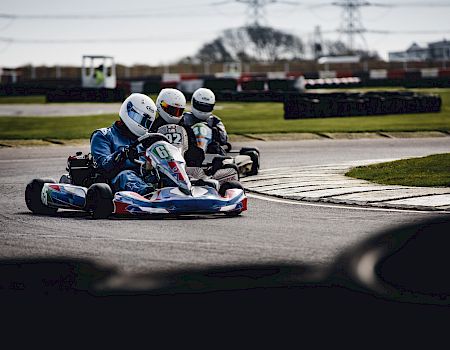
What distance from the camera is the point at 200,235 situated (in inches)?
302

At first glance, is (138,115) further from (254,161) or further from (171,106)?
(254,161)

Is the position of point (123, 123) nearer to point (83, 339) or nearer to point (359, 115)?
point (83, 339)

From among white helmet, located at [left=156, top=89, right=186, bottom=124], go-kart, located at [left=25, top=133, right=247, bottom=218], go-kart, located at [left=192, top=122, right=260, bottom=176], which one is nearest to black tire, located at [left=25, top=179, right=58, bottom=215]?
go-kart, located at [left=25, top=133, right=247, bottom=218]

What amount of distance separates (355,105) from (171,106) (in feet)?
50.9

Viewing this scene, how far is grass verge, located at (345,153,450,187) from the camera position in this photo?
36.8ft

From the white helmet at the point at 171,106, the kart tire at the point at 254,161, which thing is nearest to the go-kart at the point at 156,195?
the white helmet at the point at 171,106

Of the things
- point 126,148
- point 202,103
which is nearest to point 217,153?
point 202,103

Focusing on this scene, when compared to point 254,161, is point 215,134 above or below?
above

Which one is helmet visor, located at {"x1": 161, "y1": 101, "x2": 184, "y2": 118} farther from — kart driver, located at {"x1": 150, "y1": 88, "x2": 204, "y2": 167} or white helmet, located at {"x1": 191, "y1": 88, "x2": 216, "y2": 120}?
white helmet, located at {"x1": 191, "y1": 88, "x2": 216, "y2": 120}

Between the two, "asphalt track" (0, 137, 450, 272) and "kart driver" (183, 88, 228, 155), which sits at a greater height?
"kart driver" (183, 88, 228, 155)

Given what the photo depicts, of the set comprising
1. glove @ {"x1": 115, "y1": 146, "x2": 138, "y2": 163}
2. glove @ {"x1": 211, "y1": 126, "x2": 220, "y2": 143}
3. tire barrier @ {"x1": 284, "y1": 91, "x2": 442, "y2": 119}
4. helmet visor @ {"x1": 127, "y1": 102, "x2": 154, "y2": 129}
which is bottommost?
tire barrier @ {"x1": 284, "y1": 91, "x2": 442, "y2": 119}

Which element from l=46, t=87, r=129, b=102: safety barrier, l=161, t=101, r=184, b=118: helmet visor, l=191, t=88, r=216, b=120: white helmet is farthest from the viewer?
l=46, t=87, r=129, b=102: safety barrier

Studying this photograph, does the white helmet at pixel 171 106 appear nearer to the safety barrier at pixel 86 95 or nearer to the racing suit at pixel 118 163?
the racing suit at pixel 118 163

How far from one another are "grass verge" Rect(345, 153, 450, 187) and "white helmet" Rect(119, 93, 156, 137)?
9.73ft
